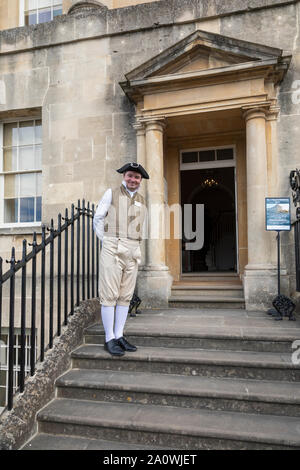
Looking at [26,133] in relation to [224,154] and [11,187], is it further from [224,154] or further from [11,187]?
[224,154]

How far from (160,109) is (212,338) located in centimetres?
381

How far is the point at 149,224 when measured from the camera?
569 centimetres

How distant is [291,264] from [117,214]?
10.4ft

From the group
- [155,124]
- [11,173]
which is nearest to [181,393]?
[155,124]

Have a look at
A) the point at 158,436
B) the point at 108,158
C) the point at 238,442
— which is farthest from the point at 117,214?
the point at 108,158

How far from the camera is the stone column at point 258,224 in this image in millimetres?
5059

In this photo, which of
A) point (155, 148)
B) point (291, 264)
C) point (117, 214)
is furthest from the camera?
point (155, 148)

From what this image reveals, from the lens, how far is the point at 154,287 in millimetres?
5418

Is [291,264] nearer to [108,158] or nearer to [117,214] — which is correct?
[117,214]

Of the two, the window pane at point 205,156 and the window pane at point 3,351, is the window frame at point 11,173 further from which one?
the window pane at point 205,156

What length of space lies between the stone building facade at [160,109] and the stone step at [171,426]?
102 inches

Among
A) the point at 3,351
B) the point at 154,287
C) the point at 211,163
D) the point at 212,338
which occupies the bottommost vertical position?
the point at 3,351

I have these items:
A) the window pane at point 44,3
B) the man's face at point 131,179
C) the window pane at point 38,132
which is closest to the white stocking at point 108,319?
the man's face at point 131,179

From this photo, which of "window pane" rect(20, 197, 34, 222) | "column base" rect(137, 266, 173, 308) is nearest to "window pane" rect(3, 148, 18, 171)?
"window pane" rect(20, 197, 34, 222)
